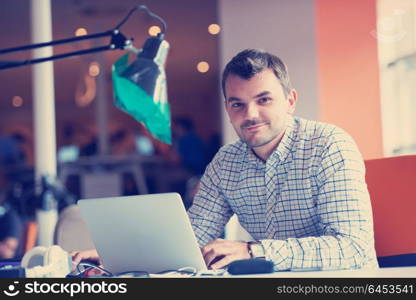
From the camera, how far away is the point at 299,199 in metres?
2.13

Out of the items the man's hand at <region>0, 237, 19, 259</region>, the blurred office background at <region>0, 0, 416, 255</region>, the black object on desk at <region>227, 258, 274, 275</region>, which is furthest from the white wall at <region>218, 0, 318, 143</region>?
the black object on desk at <region>227, 258, 274, 275</region>

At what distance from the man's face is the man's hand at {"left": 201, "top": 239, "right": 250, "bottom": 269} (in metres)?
0.56

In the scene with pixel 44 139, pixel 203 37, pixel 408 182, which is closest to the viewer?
pixel 408 182

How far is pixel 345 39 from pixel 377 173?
2093 mm

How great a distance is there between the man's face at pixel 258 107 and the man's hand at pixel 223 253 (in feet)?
1.83

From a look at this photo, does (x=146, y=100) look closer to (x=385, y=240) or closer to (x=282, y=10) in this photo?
(x=385, y=240)

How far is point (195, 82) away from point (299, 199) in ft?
37.1

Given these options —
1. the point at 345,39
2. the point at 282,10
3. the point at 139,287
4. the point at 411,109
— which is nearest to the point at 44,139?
the point at 282,10

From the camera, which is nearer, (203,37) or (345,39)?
(345,39)

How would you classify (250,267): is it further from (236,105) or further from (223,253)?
(236,105)

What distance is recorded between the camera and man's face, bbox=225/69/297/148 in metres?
2.20

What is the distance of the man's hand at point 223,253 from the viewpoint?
1719 mm

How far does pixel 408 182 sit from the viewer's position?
2098 mm

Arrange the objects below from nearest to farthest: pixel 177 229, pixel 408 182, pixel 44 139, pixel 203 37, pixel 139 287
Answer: pixel 139 287 < pixel 177 229 < pixel 408 182 < pixel 44 139 < pixel 203 37
